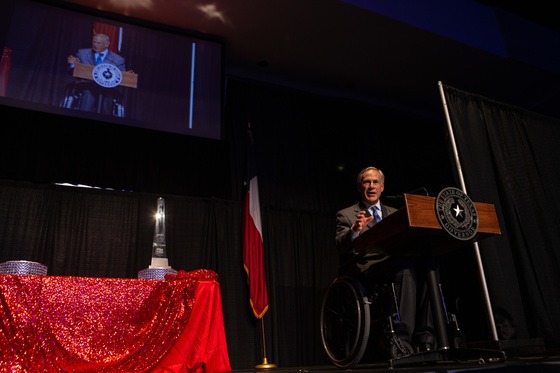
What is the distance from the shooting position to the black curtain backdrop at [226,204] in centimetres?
363

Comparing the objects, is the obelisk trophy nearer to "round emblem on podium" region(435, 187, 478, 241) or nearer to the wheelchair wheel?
the wheelchair wheel

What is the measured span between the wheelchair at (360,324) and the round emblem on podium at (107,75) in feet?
8.92

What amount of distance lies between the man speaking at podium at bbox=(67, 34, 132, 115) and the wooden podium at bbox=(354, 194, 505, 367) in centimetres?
268

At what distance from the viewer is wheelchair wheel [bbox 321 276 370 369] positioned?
1.90m

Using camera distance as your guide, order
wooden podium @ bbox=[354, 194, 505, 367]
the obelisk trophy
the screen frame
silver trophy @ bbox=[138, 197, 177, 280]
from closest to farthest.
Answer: wooden podium @ bbox=[354, 194, 505, 367], silver trophy @ bbox=[138, 197, 177, 280], the obelisk trophy, the screen frame

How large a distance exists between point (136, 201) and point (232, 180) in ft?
3.22

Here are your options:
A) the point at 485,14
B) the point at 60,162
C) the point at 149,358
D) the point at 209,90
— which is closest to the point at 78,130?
the point at 60,162

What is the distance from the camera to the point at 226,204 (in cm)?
431

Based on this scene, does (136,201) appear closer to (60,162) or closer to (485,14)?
(60,162)

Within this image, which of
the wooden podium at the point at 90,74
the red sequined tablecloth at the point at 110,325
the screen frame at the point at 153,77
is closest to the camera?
the red sequined tablecloth at the point at 110,325

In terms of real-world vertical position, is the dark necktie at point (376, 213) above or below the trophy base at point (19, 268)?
above

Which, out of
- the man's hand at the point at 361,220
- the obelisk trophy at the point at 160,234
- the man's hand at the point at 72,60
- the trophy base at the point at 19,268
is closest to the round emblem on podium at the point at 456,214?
the man's hand at the point at 361,220

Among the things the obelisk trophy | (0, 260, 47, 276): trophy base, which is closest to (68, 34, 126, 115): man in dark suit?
the obelisk trophy

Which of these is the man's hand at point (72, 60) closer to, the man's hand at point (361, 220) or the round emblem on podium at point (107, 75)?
the round emblem on podium at point (107, 75)
